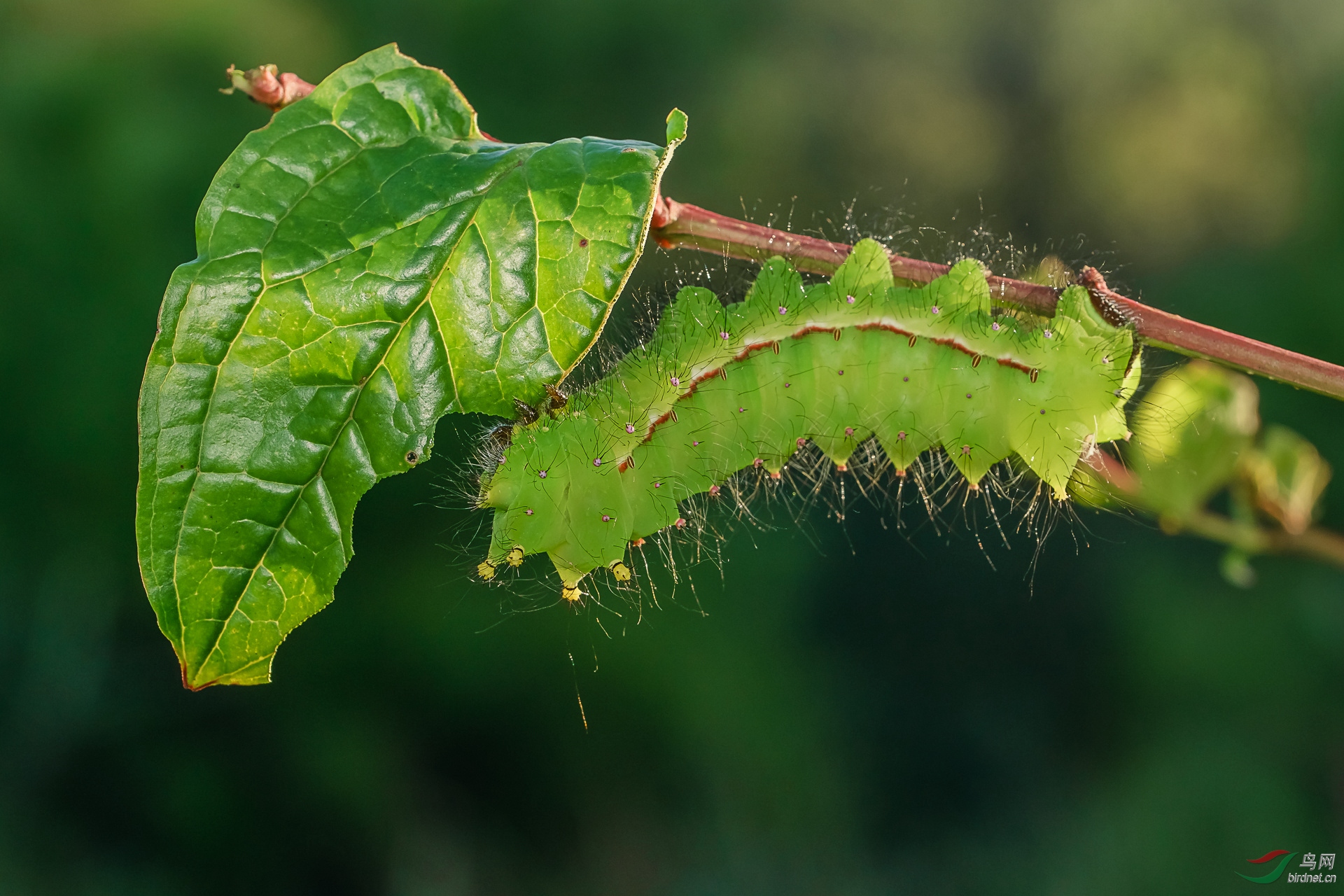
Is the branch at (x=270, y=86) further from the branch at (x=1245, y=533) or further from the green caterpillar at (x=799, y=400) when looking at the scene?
the branch at (x=1245, y=533)

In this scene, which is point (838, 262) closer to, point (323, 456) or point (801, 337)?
point (801, 337)

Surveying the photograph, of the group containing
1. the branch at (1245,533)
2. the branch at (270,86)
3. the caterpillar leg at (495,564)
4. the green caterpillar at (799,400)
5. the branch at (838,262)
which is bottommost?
the caterpillar leg at (495,564)

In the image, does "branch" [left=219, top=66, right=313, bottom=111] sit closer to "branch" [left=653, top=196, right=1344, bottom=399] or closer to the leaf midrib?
the leaf midrib

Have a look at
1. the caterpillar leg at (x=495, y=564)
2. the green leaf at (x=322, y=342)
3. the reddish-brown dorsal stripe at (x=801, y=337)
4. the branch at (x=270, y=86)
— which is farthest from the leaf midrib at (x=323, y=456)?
the reddish-brown dorsal stripe at (x=801, y=337)

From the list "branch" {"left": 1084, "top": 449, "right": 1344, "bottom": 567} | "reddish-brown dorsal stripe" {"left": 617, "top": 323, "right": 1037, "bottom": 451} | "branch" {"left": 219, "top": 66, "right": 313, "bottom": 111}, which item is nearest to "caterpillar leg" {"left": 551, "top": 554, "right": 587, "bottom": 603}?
"reddish-brown dorsal stripe" {"left": 617, "top": 323, "right": 1037, "bottom": 451}

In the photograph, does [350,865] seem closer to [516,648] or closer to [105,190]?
[516,648]

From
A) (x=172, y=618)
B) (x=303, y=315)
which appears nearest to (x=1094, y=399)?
(x=303, y=315)
